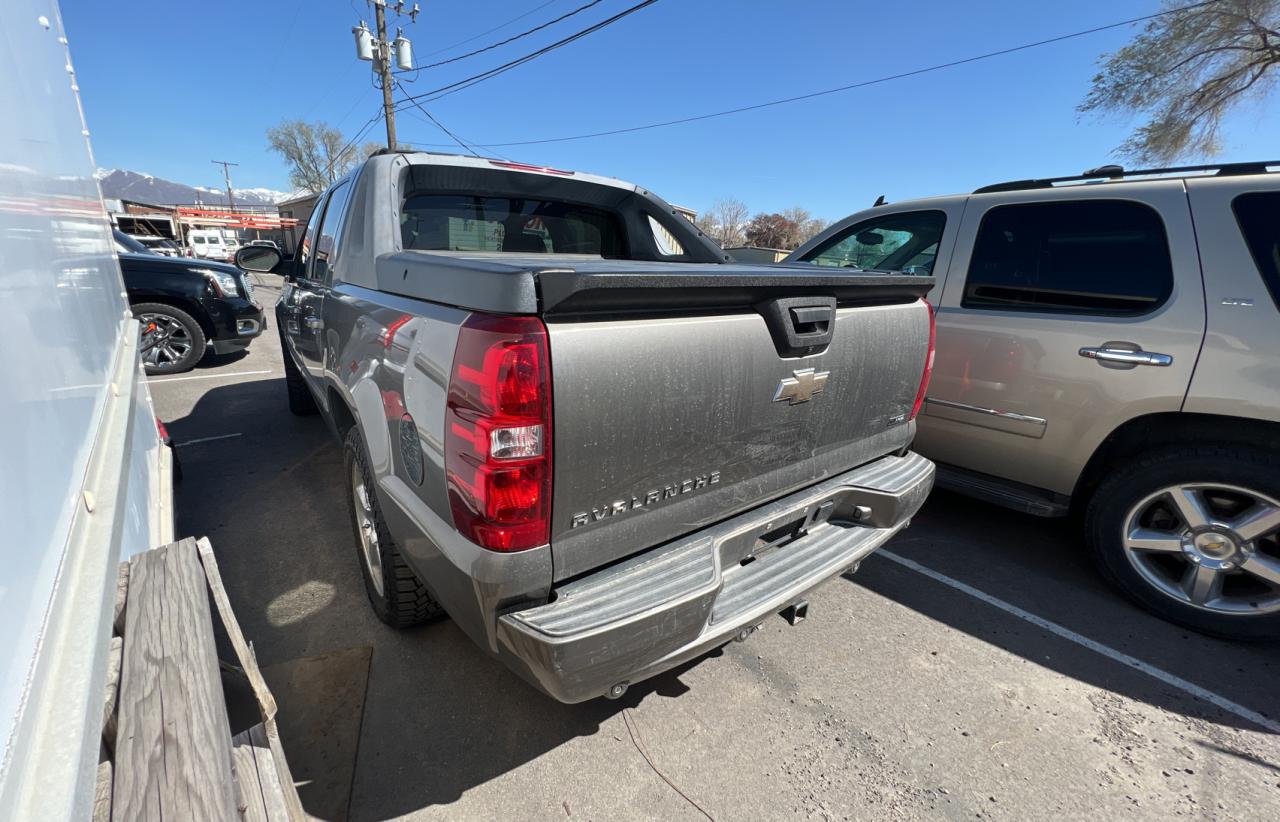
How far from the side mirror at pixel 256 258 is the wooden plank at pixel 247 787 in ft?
12.5

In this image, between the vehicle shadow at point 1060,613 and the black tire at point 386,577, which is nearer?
the black tire at point 386,577

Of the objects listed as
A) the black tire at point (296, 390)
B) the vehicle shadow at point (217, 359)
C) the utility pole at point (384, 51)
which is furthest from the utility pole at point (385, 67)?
the black tire at point (296, 390)

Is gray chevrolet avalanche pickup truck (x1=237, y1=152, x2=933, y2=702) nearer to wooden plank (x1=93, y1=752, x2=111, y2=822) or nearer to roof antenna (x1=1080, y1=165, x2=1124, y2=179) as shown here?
wooden plank (x1=93, y1=752, x2=111, y2=822)

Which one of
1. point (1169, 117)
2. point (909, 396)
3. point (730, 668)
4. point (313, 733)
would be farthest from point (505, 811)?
point (1169, 117)

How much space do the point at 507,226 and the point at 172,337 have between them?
656 centimetres

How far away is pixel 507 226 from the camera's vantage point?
10.3 feet

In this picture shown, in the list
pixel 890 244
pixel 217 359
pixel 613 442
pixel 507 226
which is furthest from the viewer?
pixel 217 359

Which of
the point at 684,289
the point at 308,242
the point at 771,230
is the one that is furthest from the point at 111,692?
the point at 771,230

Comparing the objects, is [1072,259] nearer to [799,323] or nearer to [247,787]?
[799,323]

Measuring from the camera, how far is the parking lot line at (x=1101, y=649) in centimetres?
226

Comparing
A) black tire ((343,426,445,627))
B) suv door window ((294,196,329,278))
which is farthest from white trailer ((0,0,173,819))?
suv door window ((294,196,329,278))

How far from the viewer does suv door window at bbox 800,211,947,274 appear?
3.67 meters

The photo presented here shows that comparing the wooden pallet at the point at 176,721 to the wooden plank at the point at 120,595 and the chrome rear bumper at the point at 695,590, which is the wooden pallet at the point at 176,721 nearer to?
the wooden plank at the point at 120,595

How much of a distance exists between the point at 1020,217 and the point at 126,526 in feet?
14.3
